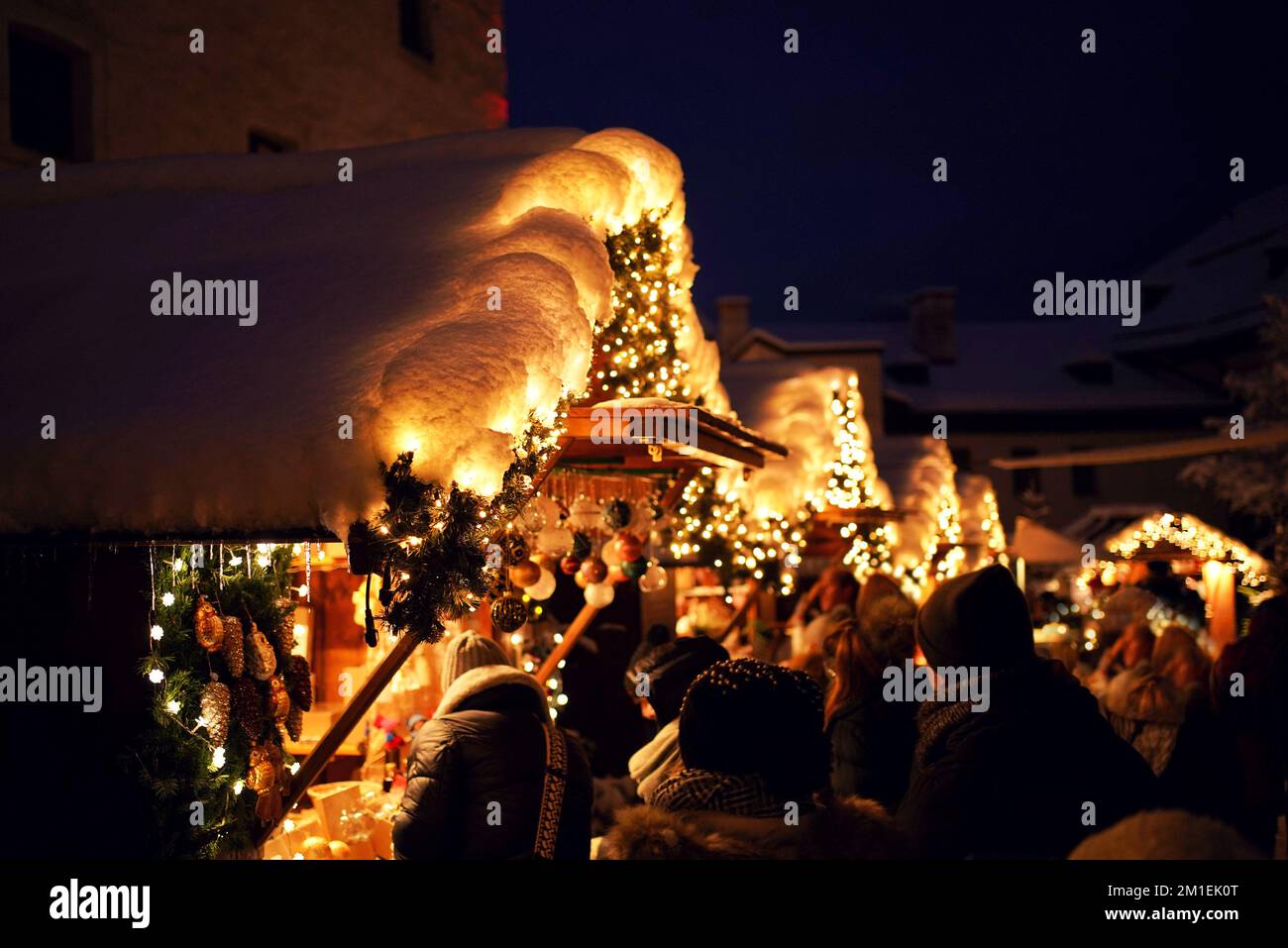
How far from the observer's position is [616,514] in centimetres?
858

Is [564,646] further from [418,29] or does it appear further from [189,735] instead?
[418,29]

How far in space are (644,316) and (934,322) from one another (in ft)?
131

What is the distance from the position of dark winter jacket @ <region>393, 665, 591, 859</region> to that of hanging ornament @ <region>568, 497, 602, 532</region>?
3.80 metres

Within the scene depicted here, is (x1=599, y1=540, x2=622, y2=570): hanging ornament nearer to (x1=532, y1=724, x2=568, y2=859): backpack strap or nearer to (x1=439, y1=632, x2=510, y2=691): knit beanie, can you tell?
(x1=439, y1=632, x2=510, y2=691): knit beanie

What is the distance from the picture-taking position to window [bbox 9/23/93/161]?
11.5 m

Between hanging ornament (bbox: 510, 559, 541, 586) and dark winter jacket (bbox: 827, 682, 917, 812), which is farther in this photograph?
hanging ornament (bbox: 510, 559, 541, 586)

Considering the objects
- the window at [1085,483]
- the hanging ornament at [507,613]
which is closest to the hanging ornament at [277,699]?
the hanging ornament at [507,613]

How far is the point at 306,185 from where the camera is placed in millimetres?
7289

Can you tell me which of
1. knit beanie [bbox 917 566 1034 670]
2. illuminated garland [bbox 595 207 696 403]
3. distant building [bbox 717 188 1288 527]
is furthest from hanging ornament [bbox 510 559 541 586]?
distant building [bbox 717 188 1288 527]

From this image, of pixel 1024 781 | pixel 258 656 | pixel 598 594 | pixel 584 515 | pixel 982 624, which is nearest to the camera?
pixel 1024 781

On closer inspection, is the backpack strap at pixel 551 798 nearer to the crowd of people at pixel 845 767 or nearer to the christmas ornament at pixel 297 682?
the crowd of people at pixel 845 767

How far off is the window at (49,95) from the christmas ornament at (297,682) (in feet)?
27.1
